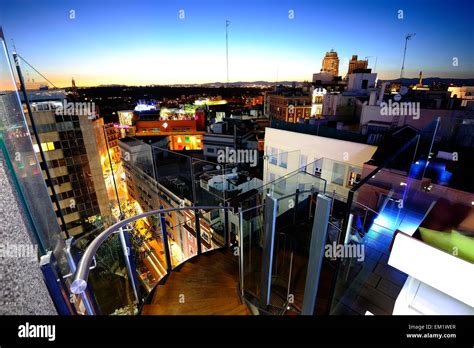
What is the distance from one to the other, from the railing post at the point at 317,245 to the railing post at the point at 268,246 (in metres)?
0.46

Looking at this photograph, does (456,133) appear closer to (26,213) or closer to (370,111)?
(370,111)

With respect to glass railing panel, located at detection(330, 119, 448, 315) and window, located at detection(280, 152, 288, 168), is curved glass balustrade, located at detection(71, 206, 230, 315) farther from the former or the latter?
window, located at detection(280, 152, 288, 168)

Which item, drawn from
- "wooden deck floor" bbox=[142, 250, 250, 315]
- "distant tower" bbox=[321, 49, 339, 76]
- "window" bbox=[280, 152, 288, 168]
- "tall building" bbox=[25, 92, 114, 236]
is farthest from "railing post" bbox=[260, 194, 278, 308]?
"distant tower" bbox=[321, 49, 339, 76]

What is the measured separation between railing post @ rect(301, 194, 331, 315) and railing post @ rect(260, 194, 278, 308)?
46cm

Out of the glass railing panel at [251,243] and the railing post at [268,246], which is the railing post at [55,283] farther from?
the glass railing panel at [251,243]

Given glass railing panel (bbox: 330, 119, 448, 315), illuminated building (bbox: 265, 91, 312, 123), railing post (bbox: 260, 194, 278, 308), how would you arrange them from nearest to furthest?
glass railing panel (bbox: 330, 119, 448, 315) → railing post (bbox: 260, 194, 278, 308) → illuminated building (bbox: 265, 91, 312, 123)

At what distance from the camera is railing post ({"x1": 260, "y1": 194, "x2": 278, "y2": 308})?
242 cm

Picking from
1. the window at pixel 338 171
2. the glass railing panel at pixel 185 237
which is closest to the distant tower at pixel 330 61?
the window at pixel 338 171

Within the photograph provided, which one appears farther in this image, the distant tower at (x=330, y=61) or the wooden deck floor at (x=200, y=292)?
the distant tower at (x=330, y=61)

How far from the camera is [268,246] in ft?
8.41

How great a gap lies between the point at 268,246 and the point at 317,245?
0.64 meters

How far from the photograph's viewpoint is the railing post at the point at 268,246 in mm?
2422

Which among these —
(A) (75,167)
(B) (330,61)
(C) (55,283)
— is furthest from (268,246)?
(B) (330,61)

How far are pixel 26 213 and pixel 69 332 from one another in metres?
0.64
